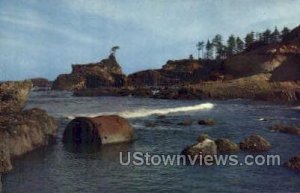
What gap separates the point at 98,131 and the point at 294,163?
14.1m

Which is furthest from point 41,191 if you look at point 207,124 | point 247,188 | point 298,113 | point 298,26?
point 298,26

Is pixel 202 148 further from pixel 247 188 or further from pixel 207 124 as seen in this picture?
pixel 207 124

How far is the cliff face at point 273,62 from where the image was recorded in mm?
120275

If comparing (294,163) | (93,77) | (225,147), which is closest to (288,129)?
(225,147)

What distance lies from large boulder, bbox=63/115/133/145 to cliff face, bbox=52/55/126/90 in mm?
124500

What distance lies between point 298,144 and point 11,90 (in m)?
26.9

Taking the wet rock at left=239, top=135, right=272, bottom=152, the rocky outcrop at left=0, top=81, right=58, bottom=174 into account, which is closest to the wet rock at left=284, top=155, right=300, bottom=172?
the wet rock at left=239, top=135, right=272, bottom=152

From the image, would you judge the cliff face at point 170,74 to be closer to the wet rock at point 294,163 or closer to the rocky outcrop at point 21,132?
the rocky outcrop at point 21,132

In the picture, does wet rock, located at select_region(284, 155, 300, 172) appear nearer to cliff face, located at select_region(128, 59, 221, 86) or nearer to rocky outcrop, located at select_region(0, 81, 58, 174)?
rocky outcrop, located at select_region(0, 81, 58, 174)

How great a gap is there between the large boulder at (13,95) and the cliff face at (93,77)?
11197 cm

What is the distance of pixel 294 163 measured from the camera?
105ft

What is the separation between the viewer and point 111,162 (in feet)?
110

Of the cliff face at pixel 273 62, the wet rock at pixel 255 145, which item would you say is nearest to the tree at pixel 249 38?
the cliff face at pixel 273 62

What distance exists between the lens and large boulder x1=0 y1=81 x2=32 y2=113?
47.4 metres
